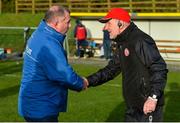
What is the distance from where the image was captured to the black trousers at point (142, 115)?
6.20m

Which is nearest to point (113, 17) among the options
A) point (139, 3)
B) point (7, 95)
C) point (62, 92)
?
point (62, 92)

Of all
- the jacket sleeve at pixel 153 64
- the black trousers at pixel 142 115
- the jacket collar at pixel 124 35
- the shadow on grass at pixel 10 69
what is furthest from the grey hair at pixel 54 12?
the shadow on grass at pixel 10 69

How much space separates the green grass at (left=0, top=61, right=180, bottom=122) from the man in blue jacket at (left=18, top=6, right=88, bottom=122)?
4.79m

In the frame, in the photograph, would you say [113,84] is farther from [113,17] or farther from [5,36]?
[5,36]

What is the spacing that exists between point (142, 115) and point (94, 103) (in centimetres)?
657

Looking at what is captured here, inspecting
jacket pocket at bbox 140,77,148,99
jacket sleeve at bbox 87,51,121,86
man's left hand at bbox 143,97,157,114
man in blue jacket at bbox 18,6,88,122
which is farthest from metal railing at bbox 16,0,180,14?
→ man in blue jacket at bbox 18,6,88,122

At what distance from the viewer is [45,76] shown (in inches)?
228

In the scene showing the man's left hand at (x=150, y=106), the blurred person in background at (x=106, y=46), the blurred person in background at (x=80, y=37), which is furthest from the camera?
the blurred person in background at (x=80, y=37)

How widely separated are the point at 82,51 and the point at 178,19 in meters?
4.93

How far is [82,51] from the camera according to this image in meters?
28.0

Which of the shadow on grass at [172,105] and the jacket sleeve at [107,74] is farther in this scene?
the shadow on grass at [172,105]

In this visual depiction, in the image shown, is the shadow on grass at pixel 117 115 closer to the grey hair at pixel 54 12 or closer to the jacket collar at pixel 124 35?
the jacket collar at pixel 124 35

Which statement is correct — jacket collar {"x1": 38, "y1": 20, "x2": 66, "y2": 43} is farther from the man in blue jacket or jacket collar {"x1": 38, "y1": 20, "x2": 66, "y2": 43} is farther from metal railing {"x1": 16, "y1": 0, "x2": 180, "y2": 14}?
metal railing {"x1": 16, "y1": 0, "x2": 180, "y2": 14}

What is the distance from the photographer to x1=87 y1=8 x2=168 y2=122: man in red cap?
6.00 meters
